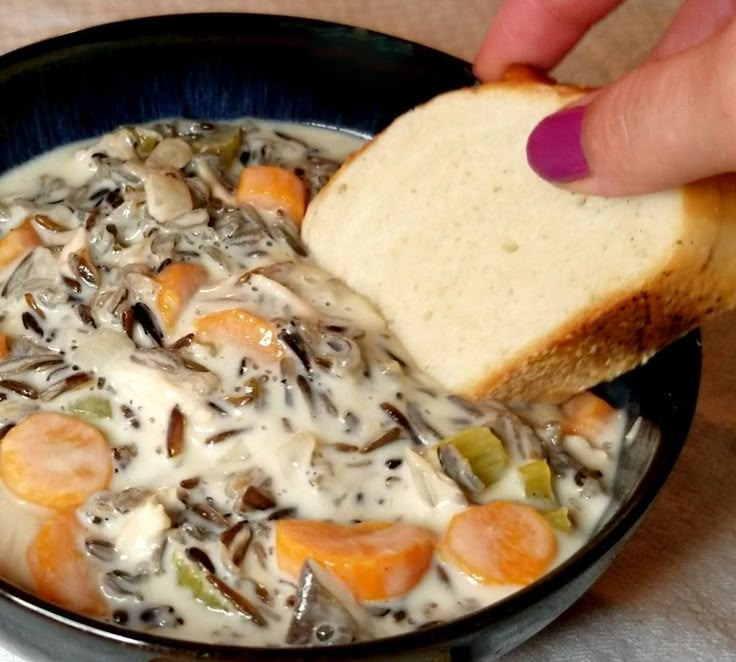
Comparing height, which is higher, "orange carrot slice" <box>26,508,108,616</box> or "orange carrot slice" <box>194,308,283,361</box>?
"orange carrot slice" <box>194,308,283,361</box>

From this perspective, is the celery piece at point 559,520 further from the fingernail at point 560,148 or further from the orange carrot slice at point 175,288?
the orange carrot slice at point 175,288

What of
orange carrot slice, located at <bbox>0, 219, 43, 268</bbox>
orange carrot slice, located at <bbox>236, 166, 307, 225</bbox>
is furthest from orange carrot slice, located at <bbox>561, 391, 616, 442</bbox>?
orange carrot slice, located at <bbox>0, 219, 43, 268</bbox>

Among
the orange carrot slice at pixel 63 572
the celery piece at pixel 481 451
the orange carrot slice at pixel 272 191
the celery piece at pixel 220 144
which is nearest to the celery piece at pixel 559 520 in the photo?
the celery piece at pixel 481 451

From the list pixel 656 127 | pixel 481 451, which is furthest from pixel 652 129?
pixel 481 451

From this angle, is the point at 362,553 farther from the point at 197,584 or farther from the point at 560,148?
the point at 560,148

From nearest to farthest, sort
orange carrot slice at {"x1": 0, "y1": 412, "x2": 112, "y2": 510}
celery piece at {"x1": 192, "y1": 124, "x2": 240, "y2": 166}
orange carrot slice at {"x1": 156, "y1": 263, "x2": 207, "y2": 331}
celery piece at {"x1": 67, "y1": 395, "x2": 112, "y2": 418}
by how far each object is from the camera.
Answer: orange carrot slice at {"x1": 0, "y1": 412, "x2": 112, "y2": 510} → celery piece at {"x1": 67, "y1": 395, "x2": 112, "y2": 418} → orange carrot slice at {"x1": 156, "y1": 263, "x2": 207, "y2": 331} → celery piece at {"x1": 192, "y1": 124, "x2": 240, "y2": 166}

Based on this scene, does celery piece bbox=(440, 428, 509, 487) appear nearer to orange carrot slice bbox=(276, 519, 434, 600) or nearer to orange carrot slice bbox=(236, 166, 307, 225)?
orange carrot slice bbox=(276, 519, 434, 600)

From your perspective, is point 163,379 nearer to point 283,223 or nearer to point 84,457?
point 84,457
